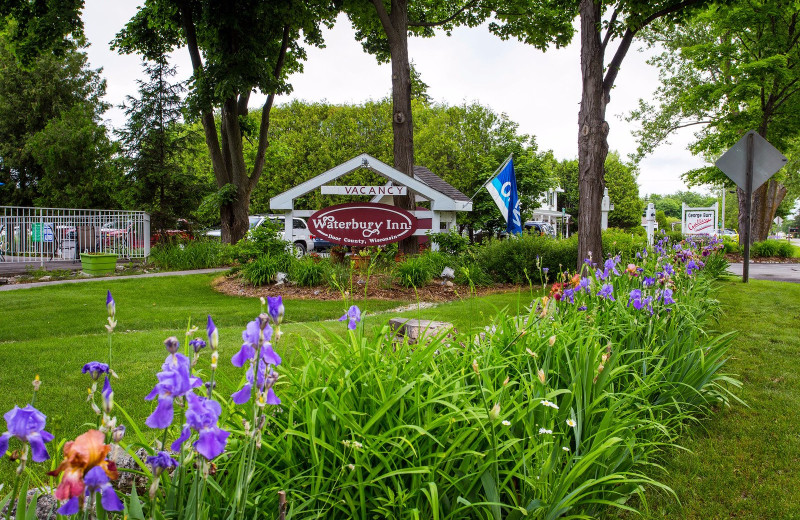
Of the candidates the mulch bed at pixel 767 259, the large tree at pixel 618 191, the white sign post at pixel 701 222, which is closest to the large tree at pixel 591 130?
the mulch bed at pixel 767 259

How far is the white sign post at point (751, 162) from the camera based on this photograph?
9234 mm

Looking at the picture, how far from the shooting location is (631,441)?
2.52m

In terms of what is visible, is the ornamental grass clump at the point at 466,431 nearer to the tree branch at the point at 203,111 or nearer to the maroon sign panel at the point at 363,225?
Result: the maroon sign panel at the point at 363,225

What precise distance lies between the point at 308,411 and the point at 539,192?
2556cm

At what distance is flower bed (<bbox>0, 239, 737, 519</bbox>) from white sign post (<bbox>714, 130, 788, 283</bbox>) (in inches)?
311

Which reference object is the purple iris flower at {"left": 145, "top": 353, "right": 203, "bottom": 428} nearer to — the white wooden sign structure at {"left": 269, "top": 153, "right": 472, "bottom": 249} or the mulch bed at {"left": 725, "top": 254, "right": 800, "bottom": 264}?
Result: the white wooden sign structure at {"left": 269, "top": 153, "right": 472, "bottom": 249}

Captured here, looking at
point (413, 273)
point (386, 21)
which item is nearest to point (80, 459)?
point (413, 273)

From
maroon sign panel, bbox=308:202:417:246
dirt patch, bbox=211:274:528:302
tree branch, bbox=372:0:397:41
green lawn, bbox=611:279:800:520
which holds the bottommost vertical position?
green lawn, bbox=611:279:800:520

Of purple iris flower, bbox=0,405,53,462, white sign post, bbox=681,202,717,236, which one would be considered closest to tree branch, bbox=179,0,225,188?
purple iris flower, bbox=0,405,53,462

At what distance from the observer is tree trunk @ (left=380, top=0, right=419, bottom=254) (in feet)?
41.6

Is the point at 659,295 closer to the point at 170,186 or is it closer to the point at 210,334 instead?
the point at 210,334

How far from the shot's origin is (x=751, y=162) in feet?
Result: 30.9

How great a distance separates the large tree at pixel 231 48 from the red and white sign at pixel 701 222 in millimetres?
19538

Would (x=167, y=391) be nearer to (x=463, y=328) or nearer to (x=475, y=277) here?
(x=463, y=328)
